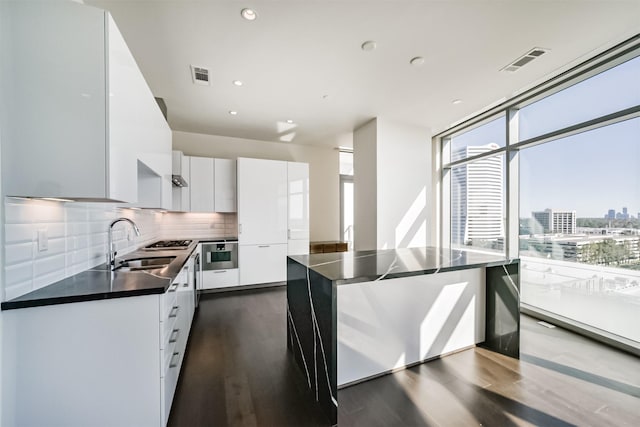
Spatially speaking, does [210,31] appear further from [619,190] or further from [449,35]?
[619,190]

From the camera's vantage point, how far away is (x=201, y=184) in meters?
4.40

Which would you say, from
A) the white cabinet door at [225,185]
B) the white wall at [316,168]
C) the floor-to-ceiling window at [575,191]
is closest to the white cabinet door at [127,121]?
→ the white cabinet door at [225,185]

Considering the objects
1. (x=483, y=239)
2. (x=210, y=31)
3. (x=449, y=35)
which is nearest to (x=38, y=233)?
(x=210, y=31)

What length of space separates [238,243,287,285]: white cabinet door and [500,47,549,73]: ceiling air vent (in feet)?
12.9

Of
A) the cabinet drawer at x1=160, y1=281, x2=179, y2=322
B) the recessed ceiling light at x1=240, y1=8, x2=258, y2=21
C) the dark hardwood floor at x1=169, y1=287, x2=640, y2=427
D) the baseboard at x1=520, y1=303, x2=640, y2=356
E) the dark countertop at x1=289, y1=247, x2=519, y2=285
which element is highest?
the recessed ceiling light at x1=240, y1=8, x2=258, y2=21

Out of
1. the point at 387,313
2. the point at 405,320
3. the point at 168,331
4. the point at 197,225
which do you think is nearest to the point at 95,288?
the point at 168,331

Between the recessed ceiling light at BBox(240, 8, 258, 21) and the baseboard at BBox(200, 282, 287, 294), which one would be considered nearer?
the recessed ceiling light at BBox(240, 8, 258, 21)

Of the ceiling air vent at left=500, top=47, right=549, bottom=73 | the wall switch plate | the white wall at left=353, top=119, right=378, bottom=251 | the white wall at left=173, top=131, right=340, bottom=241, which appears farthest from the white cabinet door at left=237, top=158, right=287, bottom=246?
the ceiling air vent at left=500, top=47, right=549, bottom=73

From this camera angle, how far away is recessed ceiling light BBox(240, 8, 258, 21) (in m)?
1.98

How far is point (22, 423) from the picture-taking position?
1.18 metres

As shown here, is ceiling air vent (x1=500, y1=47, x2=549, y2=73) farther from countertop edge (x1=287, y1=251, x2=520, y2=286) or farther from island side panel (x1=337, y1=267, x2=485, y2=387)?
island side panel (x1=337, y1=267, x2=485, y2=387)

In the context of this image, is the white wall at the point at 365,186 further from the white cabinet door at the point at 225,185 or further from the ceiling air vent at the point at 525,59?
the white cabinet door at the point at 225,185

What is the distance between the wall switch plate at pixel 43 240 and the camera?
1.39m

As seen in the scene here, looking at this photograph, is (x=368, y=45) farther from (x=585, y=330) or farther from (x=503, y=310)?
Result: (x=585, y=330)
